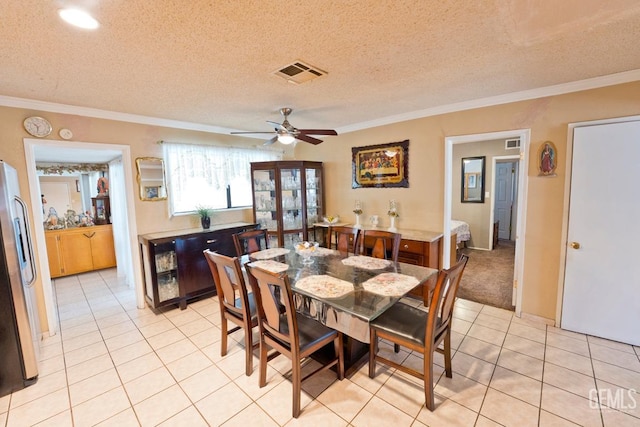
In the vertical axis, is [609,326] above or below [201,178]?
below

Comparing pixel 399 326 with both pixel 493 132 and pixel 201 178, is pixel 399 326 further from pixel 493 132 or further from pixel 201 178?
pixel 201 178

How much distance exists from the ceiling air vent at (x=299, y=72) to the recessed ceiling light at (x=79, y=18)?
110 cm

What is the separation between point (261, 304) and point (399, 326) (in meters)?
1.01

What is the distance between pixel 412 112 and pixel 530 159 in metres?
1.40

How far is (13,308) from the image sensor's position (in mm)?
2070

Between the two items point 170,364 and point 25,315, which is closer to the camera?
point 25,315

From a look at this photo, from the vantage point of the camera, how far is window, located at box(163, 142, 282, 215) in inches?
146

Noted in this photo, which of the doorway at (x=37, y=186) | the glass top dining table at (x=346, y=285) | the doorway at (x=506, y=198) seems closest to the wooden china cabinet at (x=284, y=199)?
the glass top dining table at (x=346, y=285)

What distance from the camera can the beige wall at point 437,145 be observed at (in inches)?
100

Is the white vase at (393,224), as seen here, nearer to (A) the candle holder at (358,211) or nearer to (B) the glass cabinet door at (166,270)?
(A) the candle holder at (358,211)

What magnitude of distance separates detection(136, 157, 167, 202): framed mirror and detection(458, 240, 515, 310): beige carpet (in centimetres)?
419

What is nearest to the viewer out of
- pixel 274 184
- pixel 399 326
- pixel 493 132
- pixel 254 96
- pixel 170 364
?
pixel 399 326

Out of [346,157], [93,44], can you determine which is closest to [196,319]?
[93,44]

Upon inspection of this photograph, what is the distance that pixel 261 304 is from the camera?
1.99 metres
